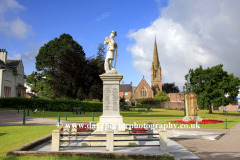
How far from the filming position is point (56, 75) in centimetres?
3872

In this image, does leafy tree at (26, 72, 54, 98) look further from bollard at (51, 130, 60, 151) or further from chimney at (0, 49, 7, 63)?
bollard at (51, 130, 60, 151)

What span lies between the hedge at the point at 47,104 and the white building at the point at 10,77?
8.39 meters

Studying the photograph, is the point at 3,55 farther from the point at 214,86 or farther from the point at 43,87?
the point at 214,86

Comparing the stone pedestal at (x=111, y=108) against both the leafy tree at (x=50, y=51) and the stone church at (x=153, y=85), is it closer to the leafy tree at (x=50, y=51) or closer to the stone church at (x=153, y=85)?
the leafy tree at (x=50, y=51)

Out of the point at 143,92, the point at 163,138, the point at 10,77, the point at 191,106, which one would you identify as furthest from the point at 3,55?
the point at 143,92

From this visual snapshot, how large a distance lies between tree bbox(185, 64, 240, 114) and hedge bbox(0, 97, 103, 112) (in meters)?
20.5

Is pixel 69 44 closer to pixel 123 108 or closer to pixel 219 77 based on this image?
pixel 123 108

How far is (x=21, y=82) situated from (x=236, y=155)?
46020 mm

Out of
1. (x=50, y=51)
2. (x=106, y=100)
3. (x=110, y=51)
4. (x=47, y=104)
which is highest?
(x=50, y=51)

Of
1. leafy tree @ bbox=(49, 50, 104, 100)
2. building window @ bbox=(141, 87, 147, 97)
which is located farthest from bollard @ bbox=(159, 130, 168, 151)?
building window @ bbox=(141, 87, 147, 97)

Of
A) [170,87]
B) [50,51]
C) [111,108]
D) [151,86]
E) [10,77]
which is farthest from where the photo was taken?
[170,87]

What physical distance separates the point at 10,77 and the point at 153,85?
69.0m

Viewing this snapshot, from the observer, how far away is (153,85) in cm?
9681

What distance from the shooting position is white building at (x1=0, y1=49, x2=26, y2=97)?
3678 cm
